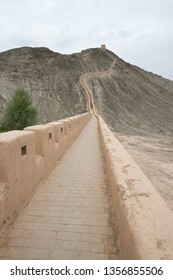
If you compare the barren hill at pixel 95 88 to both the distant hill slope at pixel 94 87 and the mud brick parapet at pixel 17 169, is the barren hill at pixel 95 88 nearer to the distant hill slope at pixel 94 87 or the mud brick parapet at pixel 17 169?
the distant hill slope at pixel 94 87

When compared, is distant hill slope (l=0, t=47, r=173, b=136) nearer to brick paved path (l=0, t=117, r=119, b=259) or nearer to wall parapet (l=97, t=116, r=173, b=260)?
brick paved path (l=0, t=117, r=119, b=259)

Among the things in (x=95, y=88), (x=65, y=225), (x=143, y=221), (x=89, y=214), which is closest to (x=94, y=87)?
(x=95, y=88)

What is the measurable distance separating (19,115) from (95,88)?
2520 cm

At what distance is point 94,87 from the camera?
59906mm

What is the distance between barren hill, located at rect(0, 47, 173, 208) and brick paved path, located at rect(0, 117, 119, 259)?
91.3 ft

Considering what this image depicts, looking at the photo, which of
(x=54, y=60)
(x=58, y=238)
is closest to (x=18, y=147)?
(x=58, y=238)

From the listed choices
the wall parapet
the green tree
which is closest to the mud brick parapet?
the wall parapet

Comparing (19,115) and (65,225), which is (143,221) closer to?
(65,225)

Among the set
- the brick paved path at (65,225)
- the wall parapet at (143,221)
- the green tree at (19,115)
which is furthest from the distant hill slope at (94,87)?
the wall parapet at (143,221)

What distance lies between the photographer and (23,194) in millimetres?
5223

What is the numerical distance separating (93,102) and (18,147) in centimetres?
4786

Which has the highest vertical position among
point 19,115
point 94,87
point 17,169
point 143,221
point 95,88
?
point 94,87

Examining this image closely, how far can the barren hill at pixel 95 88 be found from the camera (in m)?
45.7
